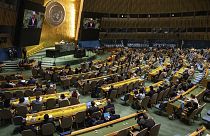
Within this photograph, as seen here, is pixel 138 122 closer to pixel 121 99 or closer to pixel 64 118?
pixel 64 118

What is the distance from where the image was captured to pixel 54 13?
1312 inches

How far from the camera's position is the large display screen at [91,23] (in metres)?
39.2

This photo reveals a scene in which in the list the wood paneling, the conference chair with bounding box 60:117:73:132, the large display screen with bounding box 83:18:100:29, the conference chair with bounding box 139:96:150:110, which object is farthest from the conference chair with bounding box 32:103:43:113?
the wood paneling

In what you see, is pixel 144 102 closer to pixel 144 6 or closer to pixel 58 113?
pixel 58 113

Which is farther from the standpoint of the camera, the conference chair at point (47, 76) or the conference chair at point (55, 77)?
the conference chair at point (47, 76)

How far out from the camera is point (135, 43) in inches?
1831

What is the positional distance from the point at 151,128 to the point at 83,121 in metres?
3.34

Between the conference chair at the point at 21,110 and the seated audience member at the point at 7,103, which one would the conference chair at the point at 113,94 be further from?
the seated audience member at the point at 7,103

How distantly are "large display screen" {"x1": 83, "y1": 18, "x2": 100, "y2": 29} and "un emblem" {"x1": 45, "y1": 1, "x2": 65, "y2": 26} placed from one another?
17.2ft

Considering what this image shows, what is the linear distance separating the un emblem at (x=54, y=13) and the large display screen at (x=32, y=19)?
525 centimetres

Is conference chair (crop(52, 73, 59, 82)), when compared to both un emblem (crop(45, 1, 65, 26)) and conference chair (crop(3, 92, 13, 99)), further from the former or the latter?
un emblem (crop(45, 1, 65, 26))

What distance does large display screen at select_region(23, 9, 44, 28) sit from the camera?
79.2 ft

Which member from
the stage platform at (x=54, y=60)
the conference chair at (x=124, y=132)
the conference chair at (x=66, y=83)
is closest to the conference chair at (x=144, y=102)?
the conference chair at (x=124, y=132)

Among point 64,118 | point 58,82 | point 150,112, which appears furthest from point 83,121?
point 58,82
